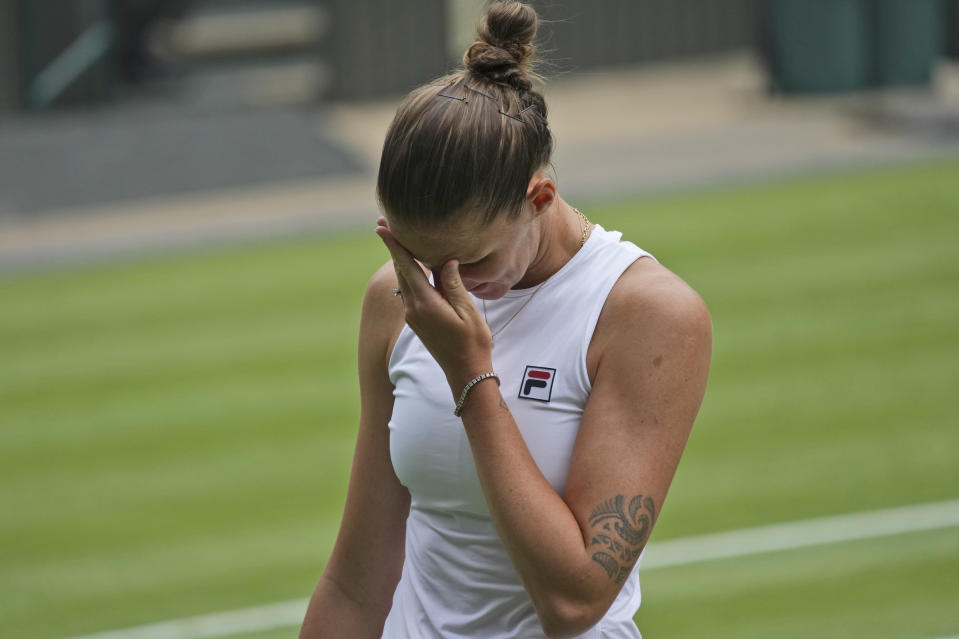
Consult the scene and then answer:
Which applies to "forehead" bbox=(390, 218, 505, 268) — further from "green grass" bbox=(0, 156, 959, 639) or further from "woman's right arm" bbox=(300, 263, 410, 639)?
"green grass" bbox=(0, 156, 959, 639)

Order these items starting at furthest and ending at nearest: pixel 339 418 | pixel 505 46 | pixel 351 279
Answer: pixel 351 279, pixel 339 418, pixel 505 46

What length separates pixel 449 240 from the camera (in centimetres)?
265

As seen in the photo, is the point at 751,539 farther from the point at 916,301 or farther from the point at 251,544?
the point at 916,301

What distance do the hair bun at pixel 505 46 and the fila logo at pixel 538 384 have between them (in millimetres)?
543

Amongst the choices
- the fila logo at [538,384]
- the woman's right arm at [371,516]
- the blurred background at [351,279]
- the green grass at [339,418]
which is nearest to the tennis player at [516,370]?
the fila logo at [538,384]

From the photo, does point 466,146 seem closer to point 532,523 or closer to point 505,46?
point 505,46

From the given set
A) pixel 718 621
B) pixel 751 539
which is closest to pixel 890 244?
pixel 751 539

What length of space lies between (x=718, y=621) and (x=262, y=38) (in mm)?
16415

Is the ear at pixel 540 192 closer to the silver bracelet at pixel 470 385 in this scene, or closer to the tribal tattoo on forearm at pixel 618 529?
the silver bracelet at pixel 470 385

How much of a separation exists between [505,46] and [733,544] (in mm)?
4494

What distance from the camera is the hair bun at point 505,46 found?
2.72 metres

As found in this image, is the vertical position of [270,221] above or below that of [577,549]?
below

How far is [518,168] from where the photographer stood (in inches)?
104

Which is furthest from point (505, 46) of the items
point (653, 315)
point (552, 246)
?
point (653, 315)
